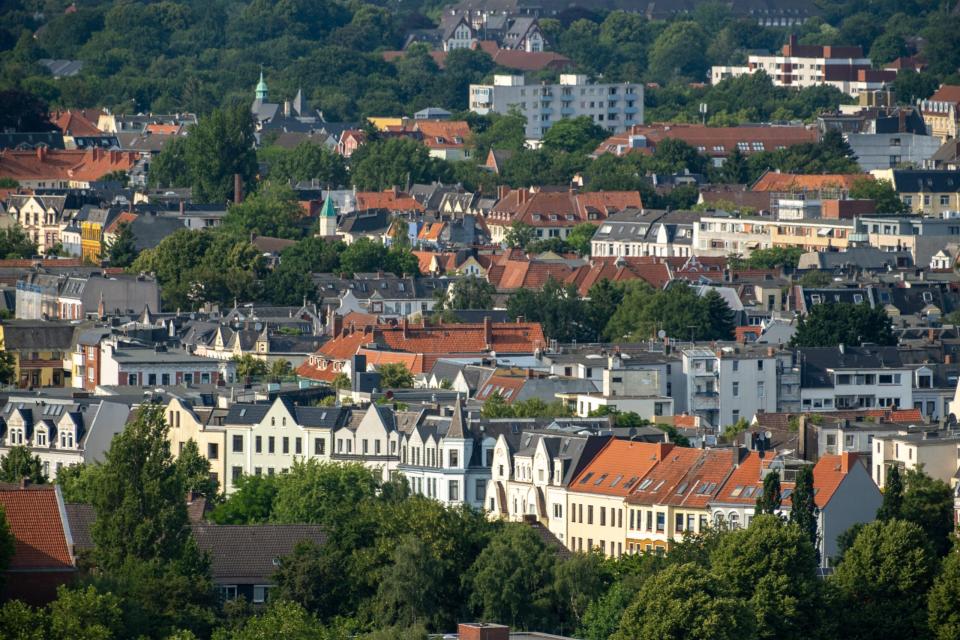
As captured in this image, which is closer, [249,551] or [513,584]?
[513,584]

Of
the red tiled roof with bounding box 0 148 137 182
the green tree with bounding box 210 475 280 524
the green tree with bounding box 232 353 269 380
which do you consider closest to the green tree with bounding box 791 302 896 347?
the green tree with bounding box 232 353 269 380

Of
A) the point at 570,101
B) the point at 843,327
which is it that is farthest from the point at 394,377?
the point at 570,101

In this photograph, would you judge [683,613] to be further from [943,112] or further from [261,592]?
[943,112]

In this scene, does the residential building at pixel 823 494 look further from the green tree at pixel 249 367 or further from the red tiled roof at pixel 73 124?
the red tiled roof at pixel 73 124

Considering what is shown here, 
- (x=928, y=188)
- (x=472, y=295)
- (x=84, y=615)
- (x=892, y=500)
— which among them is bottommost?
(x=84, y=615)

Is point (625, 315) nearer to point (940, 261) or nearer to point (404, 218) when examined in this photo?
point (940, 261)

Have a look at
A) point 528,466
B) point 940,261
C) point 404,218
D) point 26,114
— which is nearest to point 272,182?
point 404,218

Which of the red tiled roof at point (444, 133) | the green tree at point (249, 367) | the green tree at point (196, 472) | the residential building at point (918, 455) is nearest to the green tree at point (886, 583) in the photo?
the residential building at point (918, 455)
